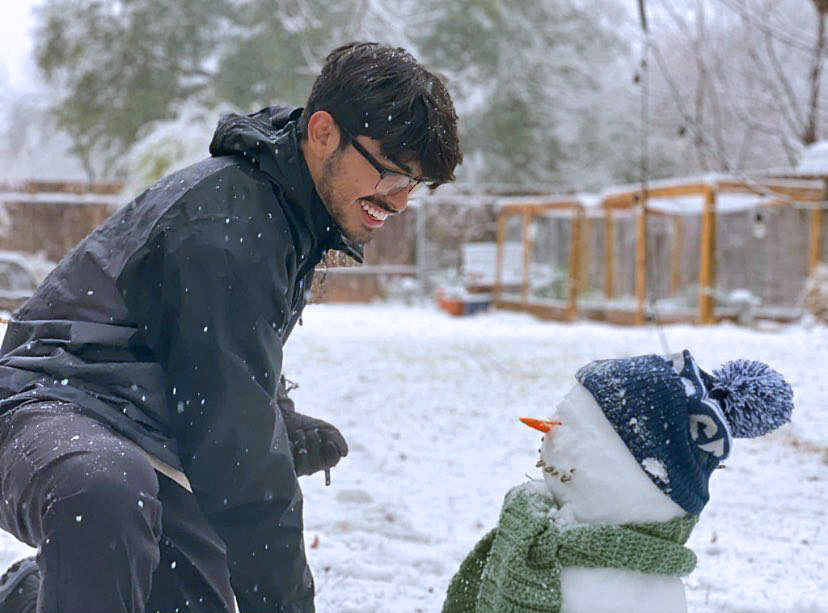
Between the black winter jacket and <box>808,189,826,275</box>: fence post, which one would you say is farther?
<box>808,189,826,275</box>: fence post

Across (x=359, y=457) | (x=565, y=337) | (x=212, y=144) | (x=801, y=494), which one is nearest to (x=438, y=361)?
(x=565, y=337)

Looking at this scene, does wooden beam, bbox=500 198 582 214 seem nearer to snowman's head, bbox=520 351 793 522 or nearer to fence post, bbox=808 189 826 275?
fence post, bbox=808 189 826 275

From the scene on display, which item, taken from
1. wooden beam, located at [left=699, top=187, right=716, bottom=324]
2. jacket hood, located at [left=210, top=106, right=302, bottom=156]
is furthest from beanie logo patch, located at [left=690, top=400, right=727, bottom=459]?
wooden beam, located at [left=699, top=187, right=716, bottom=324]

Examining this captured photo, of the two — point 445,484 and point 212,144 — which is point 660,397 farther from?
point 445,484

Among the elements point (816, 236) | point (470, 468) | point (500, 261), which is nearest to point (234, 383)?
point (470, 468)

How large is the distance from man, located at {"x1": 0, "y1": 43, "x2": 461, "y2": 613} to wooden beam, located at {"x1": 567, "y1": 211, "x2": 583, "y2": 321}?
13.5 meters

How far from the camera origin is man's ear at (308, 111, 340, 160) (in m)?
2.03

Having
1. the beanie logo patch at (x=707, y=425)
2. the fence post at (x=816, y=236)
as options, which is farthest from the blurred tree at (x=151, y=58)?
the beanie logo patch at (x=707, y=425)

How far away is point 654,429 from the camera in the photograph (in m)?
1.88

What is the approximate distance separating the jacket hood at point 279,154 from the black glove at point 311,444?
0.56 metres

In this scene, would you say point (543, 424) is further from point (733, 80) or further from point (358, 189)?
point (733, 80)

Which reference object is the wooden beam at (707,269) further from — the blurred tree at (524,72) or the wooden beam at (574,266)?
the blurred tree at (524,72)

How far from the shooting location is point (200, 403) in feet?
6.16

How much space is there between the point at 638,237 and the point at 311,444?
11.9 m
